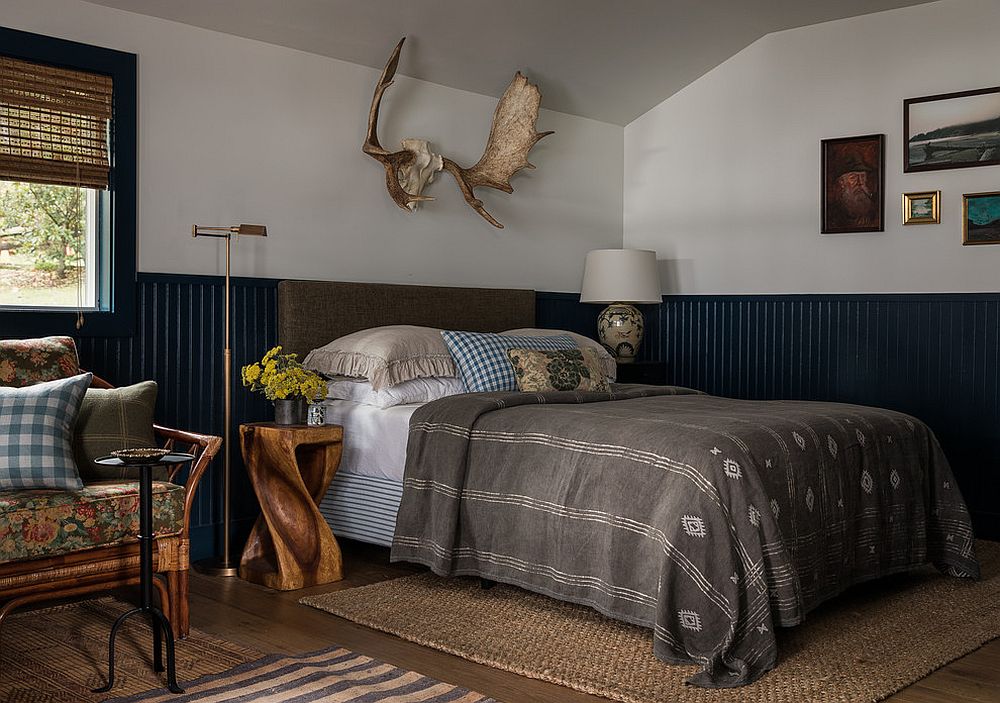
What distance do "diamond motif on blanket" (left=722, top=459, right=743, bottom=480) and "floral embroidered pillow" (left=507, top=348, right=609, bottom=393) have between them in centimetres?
143

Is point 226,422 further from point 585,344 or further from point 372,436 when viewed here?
point 585,344

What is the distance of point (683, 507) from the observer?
10.4 feet

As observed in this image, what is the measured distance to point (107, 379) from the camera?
14.1 ft

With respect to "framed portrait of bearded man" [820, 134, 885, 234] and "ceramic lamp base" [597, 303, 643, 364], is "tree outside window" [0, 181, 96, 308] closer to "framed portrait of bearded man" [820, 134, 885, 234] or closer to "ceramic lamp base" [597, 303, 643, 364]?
"ceramic lamp base" [597, 303, 643, 364]

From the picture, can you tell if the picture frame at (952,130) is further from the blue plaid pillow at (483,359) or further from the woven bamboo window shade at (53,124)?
the woven bamboo window shade at (53,124)

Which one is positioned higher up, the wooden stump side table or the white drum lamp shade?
the white drum lamp shade

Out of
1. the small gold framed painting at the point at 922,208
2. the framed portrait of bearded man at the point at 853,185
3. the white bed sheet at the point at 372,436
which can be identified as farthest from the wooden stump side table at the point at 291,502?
the small gold framed painting at the point at 922,208

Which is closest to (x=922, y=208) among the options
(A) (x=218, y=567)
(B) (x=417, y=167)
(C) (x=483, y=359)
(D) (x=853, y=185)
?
(D) (x=853, y=185)

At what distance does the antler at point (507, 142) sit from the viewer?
5684 millimetres

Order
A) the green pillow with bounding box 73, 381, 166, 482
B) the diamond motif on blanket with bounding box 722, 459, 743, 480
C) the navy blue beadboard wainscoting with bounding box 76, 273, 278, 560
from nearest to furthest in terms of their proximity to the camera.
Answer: the diamond motif on blanket with bounding box 722, 459, 743, 480 < the green pillow with bounding box 73, 381, 166, 482 < the navy blue beadboard wainscoting with bounding box 76, 273, 278, 560

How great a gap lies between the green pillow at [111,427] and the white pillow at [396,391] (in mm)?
963

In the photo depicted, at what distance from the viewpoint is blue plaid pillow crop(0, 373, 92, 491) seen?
3.17 m

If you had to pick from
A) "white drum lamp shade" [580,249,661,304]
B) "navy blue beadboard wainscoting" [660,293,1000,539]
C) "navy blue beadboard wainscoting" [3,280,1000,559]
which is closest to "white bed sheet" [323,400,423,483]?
"navy blue beadboard wainscoting" [3,280,1000,559]

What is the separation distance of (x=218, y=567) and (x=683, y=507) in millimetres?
2168
